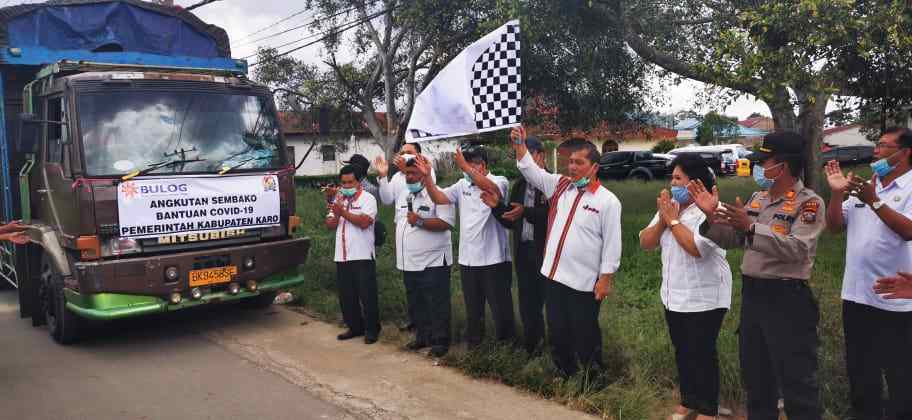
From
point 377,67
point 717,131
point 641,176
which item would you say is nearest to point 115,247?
point 377,67

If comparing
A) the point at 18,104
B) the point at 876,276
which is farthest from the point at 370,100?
the point at 876,276

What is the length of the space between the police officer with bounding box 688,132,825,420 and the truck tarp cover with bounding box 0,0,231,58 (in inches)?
259

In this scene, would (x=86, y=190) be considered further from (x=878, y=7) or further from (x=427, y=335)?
(x=878, y=7)

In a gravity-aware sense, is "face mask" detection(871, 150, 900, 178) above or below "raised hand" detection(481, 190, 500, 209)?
above

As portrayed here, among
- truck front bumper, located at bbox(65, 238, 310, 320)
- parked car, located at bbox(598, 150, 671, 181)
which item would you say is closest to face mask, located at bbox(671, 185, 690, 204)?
truck front bumper, located at bbox(65, 238, 310, 320)

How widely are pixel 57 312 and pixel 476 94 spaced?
15.4 feet

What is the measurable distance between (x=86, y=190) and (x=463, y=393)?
3638mm

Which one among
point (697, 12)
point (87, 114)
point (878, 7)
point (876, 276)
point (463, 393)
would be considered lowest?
point (463, 393)

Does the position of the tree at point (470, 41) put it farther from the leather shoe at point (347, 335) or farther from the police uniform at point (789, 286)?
the police uniform at point (789, 286)

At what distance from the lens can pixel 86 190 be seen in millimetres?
5910

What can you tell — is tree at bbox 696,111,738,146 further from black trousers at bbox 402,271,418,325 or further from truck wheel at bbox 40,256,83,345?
truck wheel at bbox 40,256,83,345

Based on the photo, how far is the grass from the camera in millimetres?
4480

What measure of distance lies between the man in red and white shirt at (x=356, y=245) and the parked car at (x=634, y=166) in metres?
22.2

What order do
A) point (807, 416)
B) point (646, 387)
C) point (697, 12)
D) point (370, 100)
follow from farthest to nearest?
point (370, 100)
point (697, 12)
point (646, 387)
point (807, 416)
